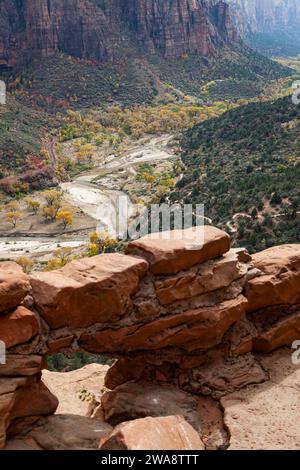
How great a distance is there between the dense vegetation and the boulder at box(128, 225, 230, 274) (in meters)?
32.3

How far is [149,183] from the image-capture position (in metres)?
114

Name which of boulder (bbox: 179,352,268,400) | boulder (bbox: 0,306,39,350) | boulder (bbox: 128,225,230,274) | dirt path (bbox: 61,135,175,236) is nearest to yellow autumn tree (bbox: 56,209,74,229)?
dirt path (bbox: 61,135,175,236)

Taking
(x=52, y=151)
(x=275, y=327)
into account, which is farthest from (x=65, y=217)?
(x=275, y=327)

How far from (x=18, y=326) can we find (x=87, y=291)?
2.45m

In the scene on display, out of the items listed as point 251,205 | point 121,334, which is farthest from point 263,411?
point 251,205

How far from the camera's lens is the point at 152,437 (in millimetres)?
14445

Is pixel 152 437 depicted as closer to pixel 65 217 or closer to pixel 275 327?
pixel 275 327

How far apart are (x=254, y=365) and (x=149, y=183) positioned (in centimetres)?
9581

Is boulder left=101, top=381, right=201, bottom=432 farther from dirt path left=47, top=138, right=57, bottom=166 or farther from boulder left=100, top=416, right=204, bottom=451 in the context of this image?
dirt path left=47, top=138, right=57, bottom=166

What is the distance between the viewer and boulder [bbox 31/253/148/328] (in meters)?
16.8

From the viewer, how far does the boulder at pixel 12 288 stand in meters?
15.8

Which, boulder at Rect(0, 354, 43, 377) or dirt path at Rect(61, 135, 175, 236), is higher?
boulder at Rect(0, 354, 43, 377)

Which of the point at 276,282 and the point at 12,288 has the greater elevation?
the point at 12,288
